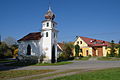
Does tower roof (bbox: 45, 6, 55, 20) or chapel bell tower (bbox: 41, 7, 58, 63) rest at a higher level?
tower roof (bbox: 45, 6, 55, 20)

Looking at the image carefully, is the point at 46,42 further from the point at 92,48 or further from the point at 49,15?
the point at 92,48

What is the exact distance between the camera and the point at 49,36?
2905 centimetres

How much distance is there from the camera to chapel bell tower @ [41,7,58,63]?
95.3 feet

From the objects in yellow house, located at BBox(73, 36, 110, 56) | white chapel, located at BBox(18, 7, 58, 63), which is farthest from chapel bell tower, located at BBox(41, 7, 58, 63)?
yellow house, located at BBox(73, 36, 110, 56)

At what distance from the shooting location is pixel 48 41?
2917 centimetres

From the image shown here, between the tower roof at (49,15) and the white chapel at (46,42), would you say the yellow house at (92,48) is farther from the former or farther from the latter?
the tower roof at (49,15)

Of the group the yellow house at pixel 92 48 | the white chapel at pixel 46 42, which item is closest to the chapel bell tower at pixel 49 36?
the white chapel at pixel 46 42

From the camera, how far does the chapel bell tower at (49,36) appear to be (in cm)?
2905

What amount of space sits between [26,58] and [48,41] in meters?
6.88

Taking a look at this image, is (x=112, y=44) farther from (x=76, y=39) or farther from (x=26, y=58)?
(x=26, y=58)

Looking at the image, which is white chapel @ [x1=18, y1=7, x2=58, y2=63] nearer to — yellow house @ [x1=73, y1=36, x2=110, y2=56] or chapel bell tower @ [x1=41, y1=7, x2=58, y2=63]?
chapel bell tower @ [x1=41, y1=7, x2=58, y2=63]

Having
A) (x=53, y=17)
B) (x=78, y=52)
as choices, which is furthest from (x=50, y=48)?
(x=78, y=52)

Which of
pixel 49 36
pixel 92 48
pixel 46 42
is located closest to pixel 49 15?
pixel 49 36

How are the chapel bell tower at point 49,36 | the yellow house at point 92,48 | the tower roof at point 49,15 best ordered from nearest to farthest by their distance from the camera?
the chapel bell tower at point 49,36 → the tower roof at point 49,15 → the yellow house at point 92,48
